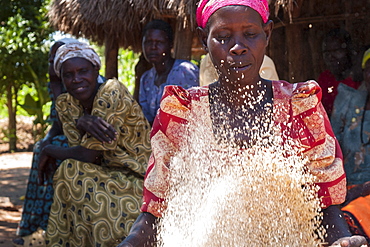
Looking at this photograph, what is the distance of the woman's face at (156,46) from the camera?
4645mm

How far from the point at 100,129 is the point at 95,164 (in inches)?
11.6

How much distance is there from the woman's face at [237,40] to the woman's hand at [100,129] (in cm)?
146

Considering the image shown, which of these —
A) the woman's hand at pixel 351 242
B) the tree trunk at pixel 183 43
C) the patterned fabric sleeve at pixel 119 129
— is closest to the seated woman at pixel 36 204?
the patterned fabric sleeve at pixel 119 129

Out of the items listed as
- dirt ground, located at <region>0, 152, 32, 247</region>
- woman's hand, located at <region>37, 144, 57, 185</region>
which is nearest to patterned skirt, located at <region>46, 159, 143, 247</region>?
woman's hand, located at <region>37, 144, 57, 185</region>

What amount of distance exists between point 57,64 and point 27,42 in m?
7.42

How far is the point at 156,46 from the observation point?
465 cm

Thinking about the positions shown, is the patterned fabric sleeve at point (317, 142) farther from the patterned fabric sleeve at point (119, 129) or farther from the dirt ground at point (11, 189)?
the dirt ground at point (11, 189)

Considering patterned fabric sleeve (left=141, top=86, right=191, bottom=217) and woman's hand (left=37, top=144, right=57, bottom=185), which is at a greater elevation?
patterned fabric sleeve (left=141, top=86, right=191, bottom=217)

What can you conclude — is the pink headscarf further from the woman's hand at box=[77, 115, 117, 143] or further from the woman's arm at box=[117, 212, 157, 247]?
the woman's hand at box=[77, 115, 117, 143]

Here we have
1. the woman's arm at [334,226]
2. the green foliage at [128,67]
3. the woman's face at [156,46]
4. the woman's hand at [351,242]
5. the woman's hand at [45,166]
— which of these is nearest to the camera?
the woman's hand at [351,242]

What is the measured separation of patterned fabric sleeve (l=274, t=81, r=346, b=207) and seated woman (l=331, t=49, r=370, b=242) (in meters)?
1.37

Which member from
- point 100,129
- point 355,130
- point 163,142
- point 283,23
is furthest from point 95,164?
point 283,23

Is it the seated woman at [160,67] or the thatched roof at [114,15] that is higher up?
the thatched roof at [114,15]

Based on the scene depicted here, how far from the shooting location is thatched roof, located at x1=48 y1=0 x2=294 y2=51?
4.72 metres
